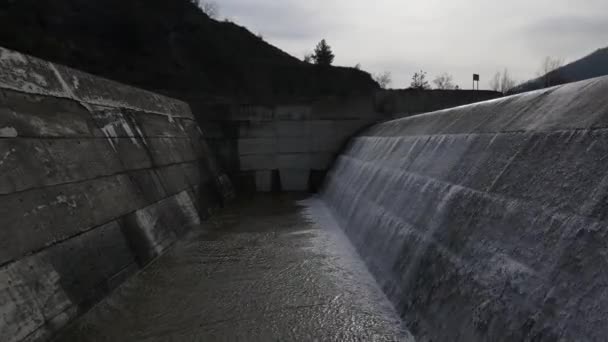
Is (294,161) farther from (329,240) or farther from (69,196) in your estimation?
(69,196)

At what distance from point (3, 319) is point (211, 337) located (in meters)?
1.35

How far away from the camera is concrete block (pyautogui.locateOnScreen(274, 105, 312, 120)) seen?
11.4 meters

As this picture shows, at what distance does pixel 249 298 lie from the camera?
11.7 feet

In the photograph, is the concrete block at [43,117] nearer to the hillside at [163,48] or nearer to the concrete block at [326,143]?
the concrete block at [326,143]

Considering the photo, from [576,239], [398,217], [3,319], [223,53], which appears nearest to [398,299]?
[398,217]

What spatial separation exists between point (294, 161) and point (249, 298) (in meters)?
8.07

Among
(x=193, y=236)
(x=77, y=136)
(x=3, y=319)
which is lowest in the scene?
(x=193, y=236)

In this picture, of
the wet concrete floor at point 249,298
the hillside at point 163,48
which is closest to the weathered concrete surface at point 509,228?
the wet concrete floor at point 249,298

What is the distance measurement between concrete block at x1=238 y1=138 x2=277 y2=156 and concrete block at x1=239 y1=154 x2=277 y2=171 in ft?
0.40

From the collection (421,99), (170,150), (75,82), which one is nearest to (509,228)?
(75,82)

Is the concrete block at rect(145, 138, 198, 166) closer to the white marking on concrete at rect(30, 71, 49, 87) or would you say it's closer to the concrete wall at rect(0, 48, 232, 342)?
the concrete wall at rect(0, 48, 232, 342)

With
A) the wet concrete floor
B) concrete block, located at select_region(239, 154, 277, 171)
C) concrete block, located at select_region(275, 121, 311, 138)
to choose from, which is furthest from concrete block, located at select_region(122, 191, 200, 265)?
concrete block, located at select_region(275, 121, 311, 138)

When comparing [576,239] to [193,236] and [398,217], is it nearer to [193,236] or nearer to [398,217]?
[398,217]

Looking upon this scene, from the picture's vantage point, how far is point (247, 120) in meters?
11.3
